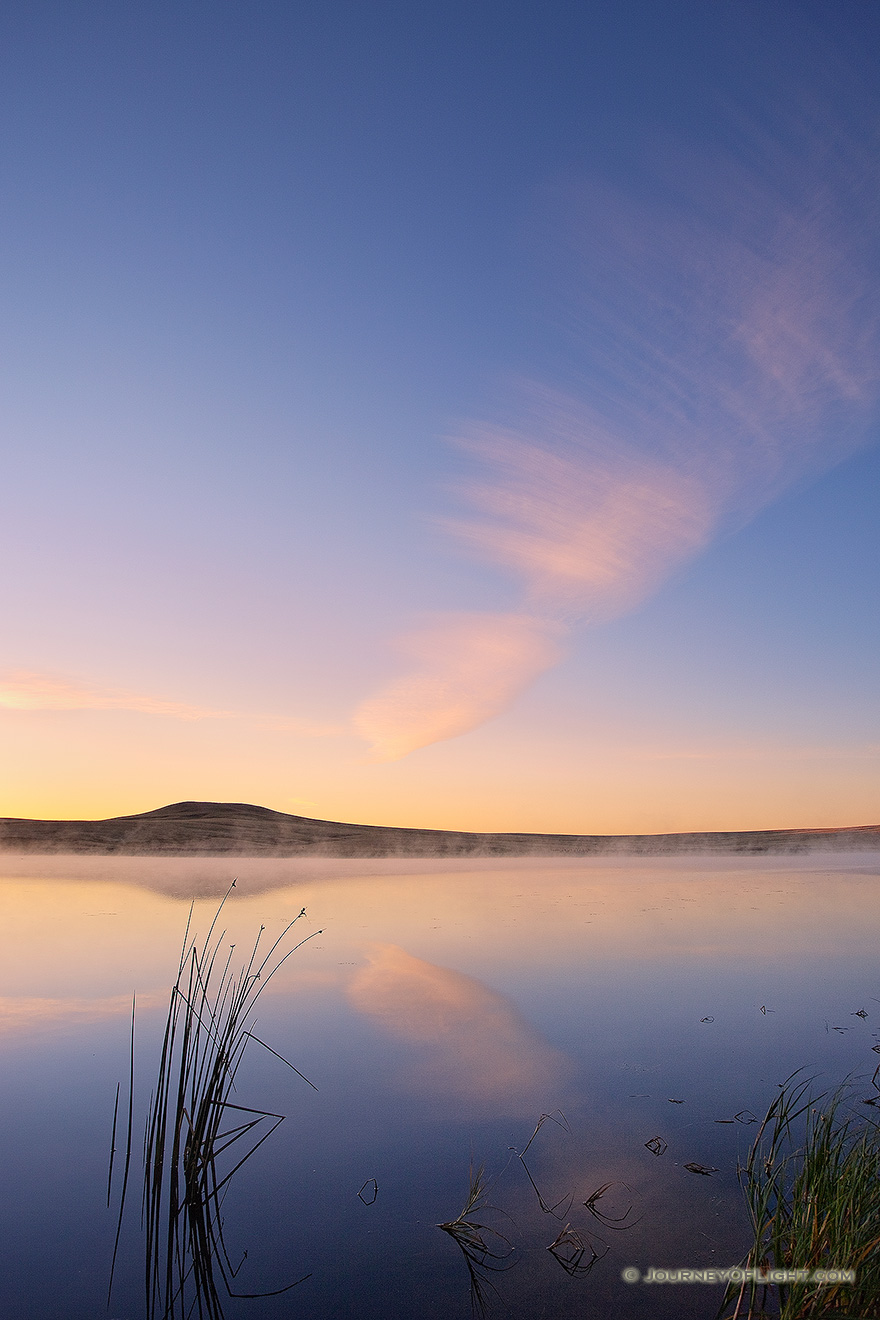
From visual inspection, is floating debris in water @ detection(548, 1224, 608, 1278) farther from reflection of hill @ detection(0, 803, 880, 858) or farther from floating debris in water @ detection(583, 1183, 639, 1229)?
reflection of hill @ detection(0, 803, 880, 858)

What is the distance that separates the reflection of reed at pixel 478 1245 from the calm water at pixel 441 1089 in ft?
0.17

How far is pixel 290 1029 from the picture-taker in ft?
23.4

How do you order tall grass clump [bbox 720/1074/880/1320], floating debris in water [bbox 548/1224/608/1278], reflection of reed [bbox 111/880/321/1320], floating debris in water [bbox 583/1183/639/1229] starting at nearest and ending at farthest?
1. tall grass clump [bbox 720/1074/880/1320]
2. reflection of reed [bbox 111/880/321/1320]
3. floating debris in water [bbox 548/1224/608/1278]
4. floating debris in water [bbox 583/1183/639/1229]

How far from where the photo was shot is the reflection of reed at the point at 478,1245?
3.29 meters

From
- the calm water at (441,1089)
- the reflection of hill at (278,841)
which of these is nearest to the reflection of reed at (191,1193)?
the calm water at (441,1089)

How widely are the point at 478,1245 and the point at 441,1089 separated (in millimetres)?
2037

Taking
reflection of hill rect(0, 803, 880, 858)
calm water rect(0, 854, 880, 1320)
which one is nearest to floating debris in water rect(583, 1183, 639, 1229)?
calm water rect(0, 854, 880, 1320)

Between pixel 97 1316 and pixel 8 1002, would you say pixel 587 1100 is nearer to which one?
pixel 97 1316

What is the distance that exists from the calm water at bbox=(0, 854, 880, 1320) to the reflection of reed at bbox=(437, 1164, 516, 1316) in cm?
5

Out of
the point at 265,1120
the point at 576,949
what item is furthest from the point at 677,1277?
the point at 576,949

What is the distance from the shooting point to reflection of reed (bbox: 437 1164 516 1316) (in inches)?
129

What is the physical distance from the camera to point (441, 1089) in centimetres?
557

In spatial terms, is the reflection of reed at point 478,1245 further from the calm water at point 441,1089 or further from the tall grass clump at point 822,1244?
the tall grass clump at point 822,1244

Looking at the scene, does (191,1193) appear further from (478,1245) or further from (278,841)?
(278,841)
